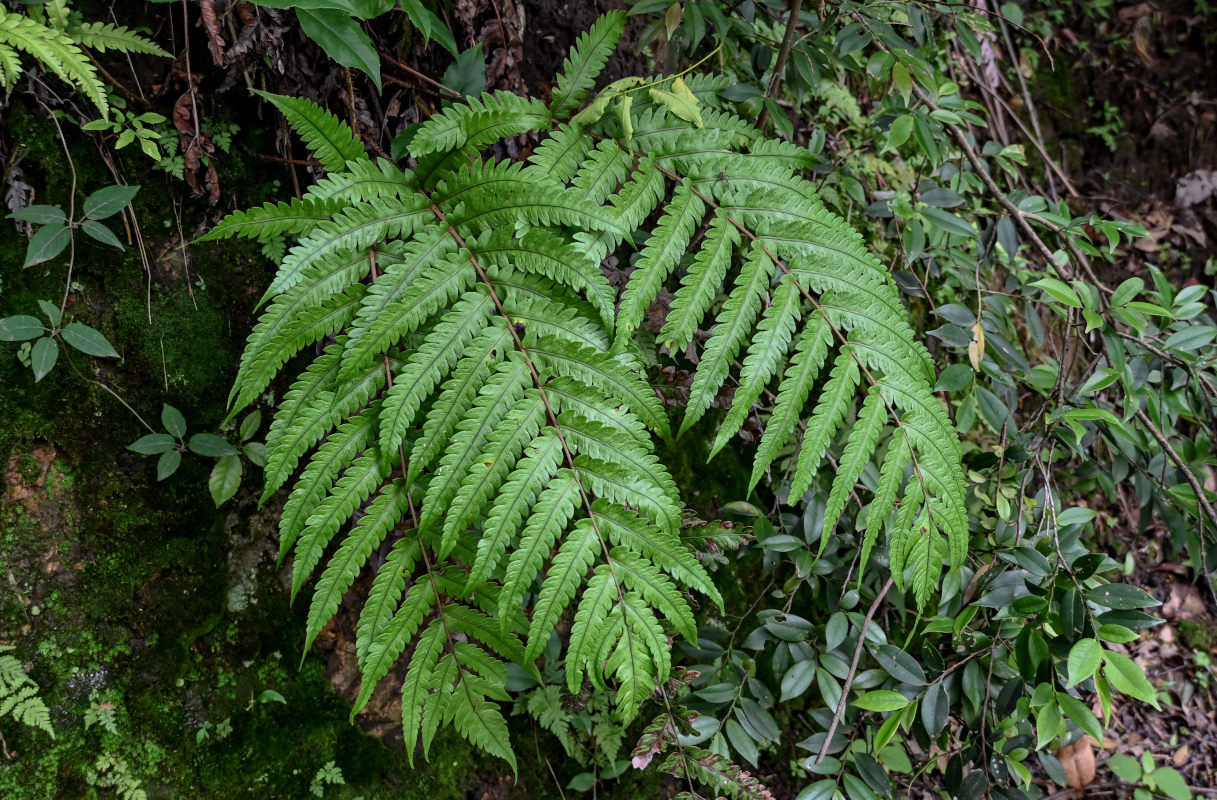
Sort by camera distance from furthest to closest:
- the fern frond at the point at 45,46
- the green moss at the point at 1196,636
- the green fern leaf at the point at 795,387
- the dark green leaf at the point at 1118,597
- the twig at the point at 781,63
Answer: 1. the green moss at the point at 1196,636
2. the twig at the point at 781,63
3. the dark green leaf at the point at 1118,597
4. the green fern leaf at the point at 795,387
5. the fern frond at the point at 45,46

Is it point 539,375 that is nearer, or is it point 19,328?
point 539,375

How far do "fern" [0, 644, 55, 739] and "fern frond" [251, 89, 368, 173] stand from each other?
59.2 inches

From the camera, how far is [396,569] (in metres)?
1.86

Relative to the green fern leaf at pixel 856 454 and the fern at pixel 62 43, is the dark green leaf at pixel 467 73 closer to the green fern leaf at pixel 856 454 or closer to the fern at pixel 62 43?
the fern at pixel 62 43

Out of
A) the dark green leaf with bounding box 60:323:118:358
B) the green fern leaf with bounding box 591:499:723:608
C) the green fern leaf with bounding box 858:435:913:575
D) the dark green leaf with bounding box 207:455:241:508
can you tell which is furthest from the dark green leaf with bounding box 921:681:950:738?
the dark green leaf with bounding box 60:323:118:358

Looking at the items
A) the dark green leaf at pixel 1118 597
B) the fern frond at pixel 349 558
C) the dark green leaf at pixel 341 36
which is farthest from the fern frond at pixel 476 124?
the dark green leaf at pixel 1118 597

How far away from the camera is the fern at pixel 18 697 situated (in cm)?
186

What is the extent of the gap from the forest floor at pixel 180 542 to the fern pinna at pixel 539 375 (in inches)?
20.1

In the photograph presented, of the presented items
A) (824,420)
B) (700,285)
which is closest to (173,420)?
(700,285)

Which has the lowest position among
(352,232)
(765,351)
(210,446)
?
(210,446)

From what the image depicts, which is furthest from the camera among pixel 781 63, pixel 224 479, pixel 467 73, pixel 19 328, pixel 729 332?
pixel 781 63

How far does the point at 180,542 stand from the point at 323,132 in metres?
1.24

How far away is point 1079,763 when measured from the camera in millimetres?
3070

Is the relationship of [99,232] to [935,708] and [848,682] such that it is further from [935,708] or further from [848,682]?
[935,708]
